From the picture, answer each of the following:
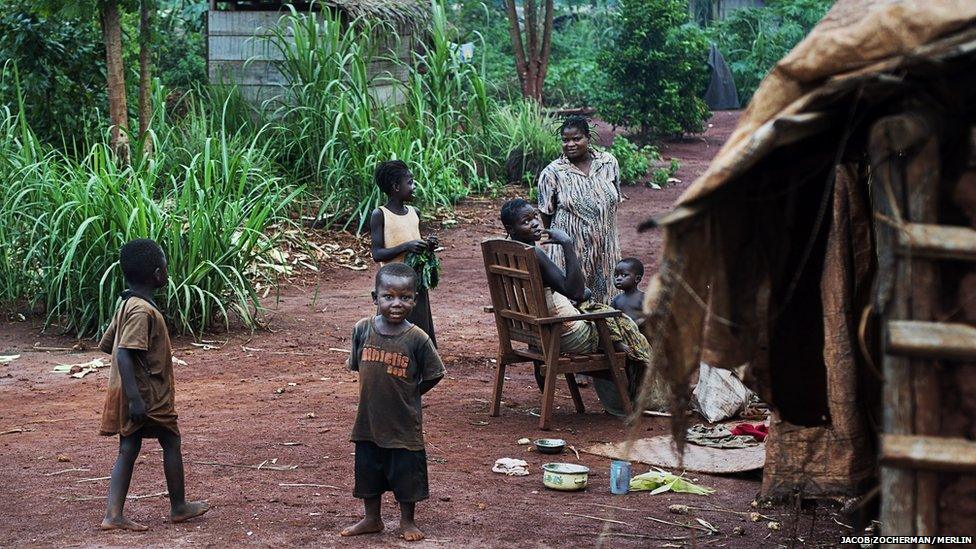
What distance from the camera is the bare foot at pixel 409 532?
15.9ft

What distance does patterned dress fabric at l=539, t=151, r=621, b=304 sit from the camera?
25.3 feet

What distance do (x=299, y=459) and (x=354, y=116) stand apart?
754cm

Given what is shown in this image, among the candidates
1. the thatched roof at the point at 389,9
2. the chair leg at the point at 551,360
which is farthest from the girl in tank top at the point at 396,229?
the thatched roof at the point at 389,9

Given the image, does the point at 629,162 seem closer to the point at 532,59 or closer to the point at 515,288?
the point at 532,59

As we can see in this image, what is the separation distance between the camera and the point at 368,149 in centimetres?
1305

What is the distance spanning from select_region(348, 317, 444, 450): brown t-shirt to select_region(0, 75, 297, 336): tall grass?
4233 millimetres

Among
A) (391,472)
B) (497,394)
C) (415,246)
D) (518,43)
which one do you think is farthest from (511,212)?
(518,43)

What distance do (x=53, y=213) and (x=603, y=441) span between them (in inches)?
188

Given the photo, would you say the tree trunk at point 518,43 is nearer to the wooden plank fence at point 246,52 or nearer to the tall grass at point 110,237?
the wooden plank fence at point 246,52

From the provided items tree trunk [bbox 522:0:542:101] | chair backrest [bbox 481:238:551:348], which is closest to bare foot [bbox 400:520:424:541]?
chair backrest [bbox 481:238:551:348]

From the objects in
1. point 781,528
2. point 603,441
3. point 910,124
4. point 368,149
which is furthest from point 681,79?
point 910,124

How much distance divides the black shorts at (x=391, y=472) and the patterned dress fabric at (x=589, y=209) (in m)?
3.05

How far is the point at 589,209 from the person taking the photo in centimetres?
772

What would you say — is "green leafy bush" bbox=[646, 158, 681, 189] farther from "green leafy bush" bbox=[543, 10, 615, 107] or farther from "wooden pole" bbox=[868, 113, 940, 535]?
"wooden pole" bbox=[868, 113, 940, 535]
